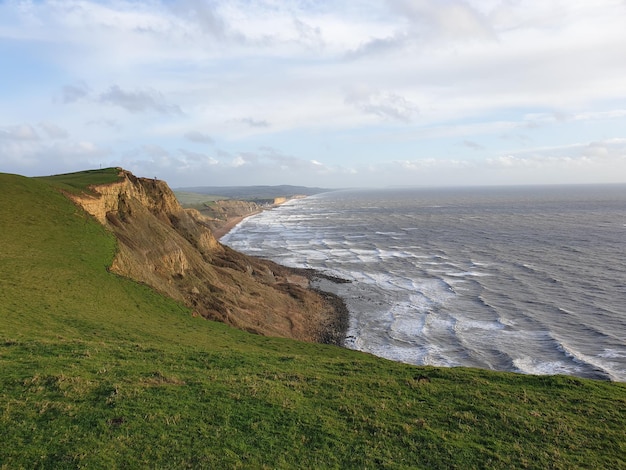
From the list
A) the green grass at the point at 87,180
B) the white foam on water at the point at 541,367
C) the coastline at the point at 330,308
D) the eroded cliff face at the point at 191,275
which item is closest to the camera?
the white foam on water at the point at 541,367

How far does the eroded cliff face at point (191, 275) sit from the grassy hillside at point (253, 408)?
13197mm

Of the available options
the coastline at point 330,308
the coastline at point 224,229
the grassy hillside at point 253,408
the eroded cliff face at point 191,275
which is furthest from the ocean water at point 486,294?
the coastline at point 224,229

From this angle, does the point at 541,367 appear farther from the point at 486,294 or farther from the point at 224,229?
the point at 224,229

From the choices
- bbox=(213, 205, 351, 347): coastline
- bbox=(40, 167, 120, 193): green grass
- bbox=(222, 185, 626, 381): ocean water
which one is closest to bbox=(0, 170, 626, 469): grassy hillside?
bbox=(222, 185, 626, 381): ocean water

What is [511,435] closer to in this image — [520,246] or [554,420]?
[554,420]

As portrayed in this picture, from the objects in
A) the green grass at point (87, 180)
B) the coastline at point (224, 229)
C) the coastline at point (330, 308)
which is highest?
the green grass at point (87, 180)

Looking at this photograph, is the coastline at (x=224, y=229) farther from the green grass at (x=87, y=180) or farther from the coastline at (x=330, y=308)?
the green grass at (x=87, y=180)

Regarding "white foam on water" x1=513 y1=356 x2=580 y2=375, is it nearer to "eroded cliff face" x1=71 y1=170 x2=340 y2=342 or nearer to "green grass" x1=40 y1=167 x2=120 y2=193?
"eroded cliff face" x1=71 y1=170 x2=340 y2=342

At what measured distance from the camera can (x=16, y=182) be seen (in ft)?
136

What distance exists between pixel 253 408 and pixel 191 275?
32.4 meters

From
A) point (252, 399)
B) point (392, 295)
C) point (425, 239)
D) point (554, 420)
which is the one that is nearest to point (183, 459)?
point (252, 399)

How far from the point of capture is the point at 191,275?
46281mm

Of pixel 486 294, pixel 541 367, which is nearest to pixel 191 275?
pixel 541 367

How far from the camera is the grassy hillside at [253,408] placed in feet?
42.5
